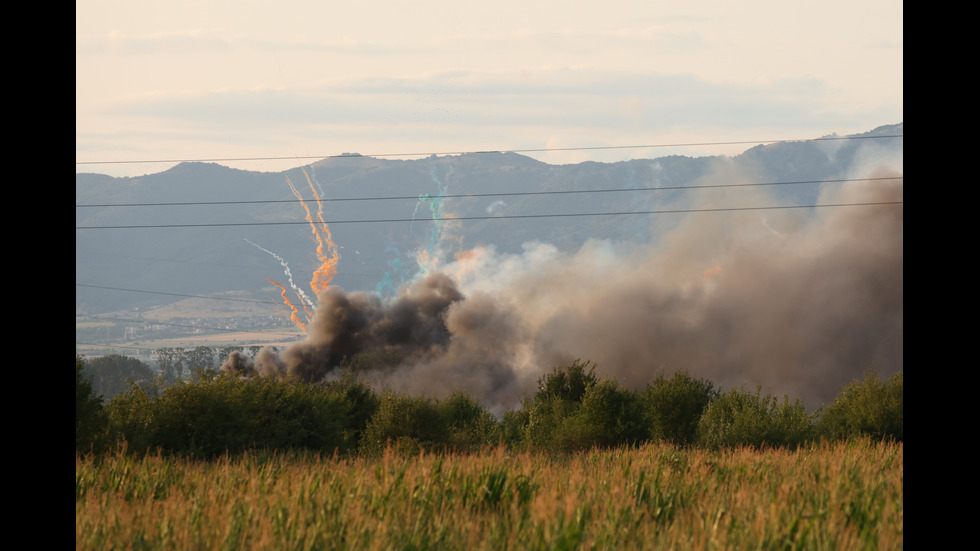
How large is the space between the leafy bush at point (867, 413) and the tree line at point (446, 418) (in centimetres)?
7

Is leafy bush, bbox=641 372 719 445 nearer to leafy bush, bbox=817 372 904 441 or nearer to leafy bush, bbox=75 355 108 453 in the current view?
leafy bush, bbox=817 372 904 441

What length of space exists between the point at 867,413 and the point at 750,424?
7.02m

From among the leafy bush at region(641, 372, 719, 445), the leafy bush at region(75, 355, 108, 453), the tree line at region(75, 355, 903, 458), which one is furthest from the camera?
the leafy bush at region(641, 372, 719, 445)

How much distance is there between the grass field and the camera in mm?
15797

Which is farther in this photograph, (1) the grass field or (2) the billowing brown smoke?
(2) the billowing brown smoke

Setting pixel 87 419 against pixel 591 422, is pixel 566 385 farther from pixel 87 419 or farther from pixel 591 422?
pixel 87 419

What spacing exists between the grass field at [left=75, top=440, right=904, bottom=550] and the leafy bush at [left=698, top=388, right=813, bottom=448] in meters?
30.3

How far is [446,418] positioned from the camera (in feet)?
248

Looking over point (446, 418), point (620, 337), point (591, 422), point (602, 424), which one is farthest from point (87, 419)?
point (620, 337)

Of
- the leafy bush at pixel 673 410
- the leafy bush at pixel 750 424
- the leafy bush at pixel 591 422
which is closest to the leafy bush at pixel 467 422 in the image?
the leafy bush at pixel 591 422

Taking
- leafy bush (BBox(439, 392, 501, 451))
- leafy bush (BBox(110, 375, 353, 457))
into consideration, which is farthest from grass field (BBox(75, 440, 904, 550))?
leafy bush (BBox(439, 392, 501, 451))

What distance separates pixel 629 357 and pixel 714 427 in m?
91.1
